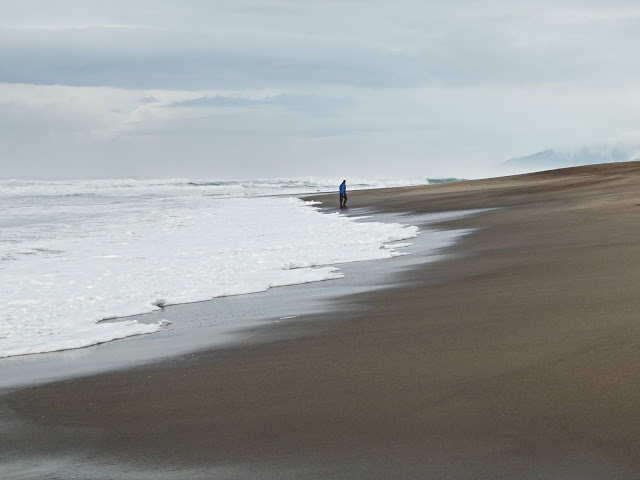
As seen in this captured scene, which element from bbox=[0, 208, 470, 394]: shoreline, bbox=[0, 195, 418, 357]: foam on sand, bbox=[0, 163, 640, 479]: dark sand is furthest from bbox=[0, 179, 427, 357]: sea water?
bbox=[0, 163, 640, 479]: dark sand

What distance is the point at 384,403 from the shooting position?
457cm

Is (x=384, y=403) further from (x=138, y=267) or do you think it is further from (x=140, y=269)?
(x=138, y=267)

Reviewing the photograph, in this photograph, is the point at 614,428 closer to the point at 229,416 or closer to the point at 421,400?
the point at 421,400

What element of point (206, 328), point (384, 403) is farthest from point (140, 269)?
point (384, 403)

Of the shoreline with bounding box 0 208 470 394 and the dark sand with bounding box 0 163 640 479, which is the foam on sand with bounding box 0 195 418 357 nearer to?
the shoreline with bounding box 0 208 470 394

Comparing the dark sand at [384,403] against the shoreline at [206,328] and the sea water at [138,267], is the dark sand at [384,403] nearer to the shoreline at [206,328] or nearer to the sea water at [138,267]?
the shoreline at [206,328]

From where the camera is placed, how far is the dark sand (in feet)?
12.1

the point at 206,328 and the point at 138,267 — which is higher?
the point at 138,267

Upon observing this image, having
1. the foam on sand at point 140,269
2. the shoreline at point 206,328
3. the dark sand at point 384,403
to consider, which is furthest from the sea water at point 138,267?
the dark sand at point 384,403

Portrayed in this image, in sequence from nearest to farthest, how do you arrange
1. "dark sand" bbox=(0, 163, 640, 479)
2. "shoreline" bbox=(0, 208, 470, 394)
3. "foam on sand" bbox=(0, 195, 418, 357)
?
"dark sand" bbox=(0, 163, 640, 479)
"shoreline" bbox=(0, 208, 470, 394)
"foam on sand" bbox=(0, 195, 418, 357)

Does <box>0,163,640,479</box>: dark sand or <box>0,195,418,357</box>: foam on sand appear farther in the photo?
<box>0,195,418,357</box>: foam on sand

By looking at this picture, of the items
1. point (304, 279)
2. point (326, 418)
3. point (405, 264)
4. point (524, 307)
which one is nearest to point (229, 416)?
point (326, 418)

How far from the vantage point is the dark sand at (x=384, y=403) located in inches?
145

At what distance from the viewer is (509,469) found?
3.48m
